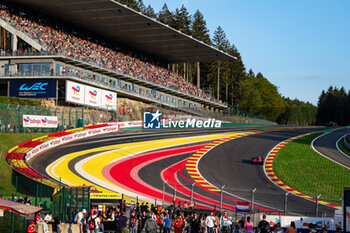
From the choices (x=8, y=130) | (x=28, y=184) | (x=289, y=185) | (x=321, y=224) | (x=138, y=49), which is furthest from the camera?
(x=138, y=49)

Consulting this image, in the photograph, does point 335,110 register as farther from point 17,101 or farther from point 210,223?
point 210,223

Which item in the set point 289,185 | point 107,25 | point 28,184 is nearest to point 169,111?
point 107,25

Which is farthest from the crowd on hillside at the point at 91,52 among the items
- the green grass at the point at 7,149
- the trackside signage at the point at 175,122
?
the green grass at the point at 7,149

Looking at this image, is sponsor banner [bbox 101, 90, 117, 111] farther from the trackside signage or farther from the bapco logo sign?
the trackside signage

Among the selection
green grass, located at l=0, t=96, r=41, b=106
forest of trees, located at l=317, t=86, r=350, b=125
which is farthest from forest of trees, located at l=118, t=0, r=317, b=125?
green grass, located at l=0, t=96, r=41, b=106

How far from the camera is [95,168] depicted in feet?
129

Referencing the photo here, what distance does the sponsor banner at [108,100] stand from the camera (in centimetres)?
6328

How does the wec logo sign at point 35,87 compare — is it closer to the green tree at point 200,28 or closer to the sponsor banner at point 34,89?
the sponsor banner at point 34,89

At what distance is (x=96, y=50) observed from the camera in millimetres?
72312

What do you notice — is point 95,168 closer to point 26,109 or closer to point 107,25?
point 26,109

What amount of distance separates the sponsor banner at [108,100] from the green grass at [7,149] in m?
18.5

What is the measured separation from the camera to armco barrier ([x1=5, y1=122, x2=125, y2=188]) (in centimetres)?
3305

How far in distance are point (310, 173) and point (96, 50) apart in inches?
1658

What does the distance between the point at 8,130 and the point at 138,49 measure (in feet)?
157
